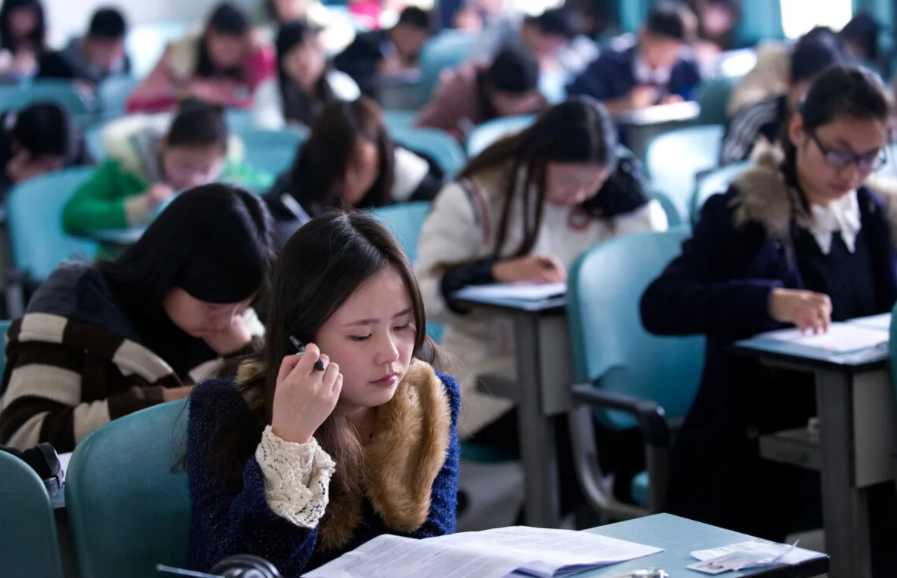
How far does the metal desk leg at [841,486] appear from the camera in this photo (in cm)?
223

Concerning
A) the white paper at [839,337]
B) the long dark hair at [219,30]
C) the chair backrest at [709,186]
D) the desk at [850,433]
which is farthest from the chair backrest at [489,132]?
the desk at [850,433]

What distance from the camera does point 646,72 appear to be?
7.04m

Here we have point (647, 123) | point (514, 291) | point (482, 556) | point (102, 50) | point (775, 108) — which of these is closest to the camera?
point (482, 556)

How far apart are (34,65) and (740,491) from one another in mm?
7210

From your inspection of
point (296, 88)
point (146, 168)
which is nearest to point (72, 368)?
point (146, 168)

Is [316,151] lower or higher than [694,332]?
higher

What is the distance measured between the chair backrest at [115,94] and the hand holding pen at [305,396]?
6.22m

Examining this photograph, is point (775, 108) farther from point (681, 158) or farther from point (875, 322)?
point (875, 322)

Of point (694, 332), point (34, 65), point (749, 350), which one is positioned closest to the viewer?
point (749, 350)

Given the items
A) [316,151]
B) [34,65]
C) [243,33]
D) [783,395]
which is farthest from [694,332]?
[34,65]

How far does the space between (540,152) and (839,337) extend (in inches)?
40.2

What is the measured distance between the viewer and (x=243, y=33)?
6.86 meters

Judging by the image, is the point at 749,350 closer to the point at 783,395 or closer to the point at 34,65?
the point at 783,395

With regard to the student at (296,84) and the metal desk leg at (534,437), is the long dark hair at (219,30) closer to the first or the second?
the student at (296,84)
